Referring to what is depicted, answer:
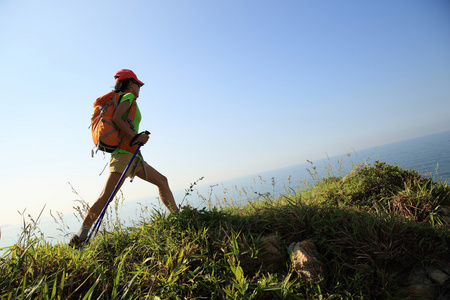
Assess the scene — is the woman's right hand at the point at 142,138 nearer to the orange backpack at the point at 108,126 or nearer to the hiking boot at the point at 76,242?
the orange backpack at the point at 108,126

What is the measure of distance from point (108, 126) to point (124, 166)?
662 mm

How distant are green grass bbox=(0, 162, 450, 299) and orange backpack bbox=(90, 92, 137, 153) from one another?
127 cm

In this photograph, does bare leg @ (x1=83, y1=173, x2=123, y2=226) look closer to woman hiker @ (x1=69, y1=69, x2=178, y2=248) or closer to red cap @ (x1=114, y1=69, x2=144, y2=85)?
woman hiker @ (x1=69, y1=69, x2=178, y2=248)

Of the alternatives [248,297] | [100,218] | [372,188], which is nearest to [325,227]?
[248,297]

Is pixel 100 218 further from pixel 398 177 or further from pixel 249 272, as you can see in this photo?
pixel 398 177

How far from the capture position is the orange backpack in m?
3.22

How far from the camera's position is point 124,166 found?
130 inches

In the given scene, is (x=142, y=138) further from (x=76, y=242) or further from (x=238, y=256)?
(x=238, y=256)

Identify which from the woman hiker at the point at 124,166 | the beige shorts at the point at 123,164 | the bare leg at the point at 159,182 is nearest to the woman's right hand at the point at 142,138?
the woman hiker at the point at 124,166

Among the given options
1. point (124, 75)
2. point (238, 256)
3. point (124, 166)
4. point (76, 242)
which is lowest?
point (238, 256)

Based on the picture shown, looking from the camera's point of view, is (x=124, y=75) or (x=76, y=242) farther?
(x=124, y=75)

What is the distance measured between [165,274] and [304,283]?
4.62ft

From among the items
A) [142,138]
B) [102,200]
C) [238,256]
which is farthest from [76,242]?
[238,256]

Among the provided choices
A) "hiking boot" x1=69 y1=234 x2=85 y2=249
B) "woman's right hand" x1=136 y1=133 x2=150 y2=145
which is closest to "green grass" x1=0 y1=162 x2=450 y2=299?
"hiking boot" x1=69 y1=234 x2=85 y2=249
